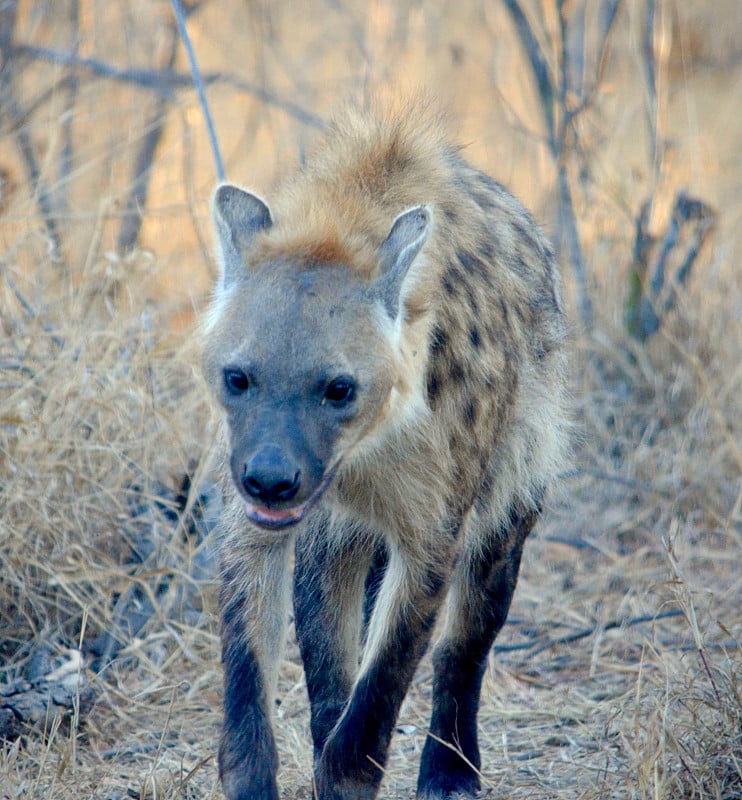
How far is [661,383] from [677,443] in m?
0.37

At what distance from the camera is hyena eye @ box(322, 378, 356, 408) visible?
235 centimetres

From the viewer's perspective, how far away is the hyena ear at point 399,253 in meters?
2.45

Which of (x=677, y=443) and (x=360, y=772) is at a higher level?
(x=360, y=772)

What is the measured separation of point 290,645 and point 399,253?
6.39 feet

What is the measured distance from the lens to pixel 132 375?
3.87 metres

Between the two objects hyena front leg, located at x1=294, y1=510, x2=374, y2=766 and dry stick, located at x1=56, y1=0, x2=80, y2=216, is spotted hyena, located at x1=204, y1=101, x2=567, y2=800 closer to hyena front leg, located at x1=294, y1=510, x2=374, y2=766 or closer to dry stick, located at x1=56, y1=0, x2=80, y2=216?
hyena front leg, located at x1=294, y1=510, x2=374, y2=766

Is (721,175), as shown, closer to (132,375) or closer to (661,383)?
(661,383)

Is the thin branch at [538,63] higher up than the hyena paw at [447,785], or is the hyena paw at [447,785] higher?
the thin branch at [538,63]

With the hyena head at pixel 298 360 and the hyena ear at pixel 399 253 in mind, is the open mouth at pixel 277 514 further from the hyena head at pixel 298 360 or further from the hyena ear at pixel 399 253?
the hyena ear at pixel 399 253

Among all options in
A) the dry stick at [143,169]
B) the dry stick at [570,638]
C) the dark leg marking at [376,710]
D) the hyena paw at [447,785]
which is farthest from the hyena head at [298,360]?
the dry stick at [143,169]

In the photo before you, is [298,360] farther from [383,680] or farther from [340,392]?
[383,680]

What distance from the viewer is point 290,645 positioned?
13.1 feet

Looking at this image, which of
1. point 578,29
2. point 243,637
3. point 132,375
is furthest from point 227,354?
point 578,29

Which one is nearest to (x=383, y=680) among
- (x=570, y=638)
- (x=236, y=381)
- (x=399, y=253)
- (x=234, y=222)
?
(x=236, y=381)
